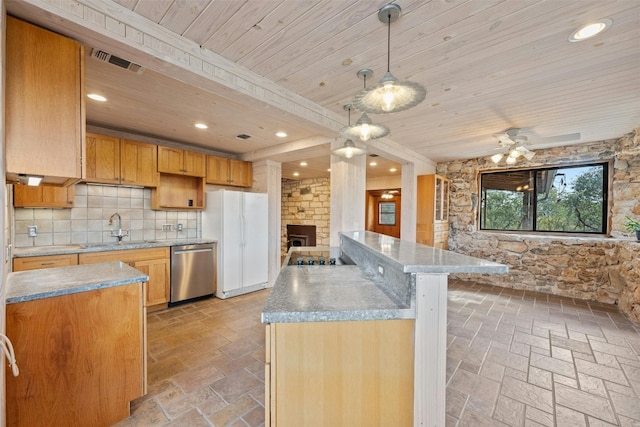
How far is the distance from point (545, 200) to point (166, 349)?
19.4ft

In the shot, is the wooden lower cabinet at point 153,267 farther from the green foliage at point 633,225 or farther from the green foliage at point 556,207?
the green foliage at point 633,225

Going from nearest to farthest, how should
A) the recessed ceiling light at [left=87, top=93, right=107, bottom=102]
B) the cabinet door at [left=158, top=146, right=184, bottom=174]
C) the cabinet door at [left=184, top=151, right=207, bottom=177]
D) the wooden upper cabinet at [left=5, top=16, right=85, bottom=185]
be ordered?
the wooden upper cabinet at [left=5, top=16, right=85, bottom=185], the recessed ceiling light at [left=87, top=93, right=107, bottom=102], the cabinet door at [left=158, top=146, right=184, bottom=174], the cabinet door at [left=184, top=151, right=207, bottom=177]

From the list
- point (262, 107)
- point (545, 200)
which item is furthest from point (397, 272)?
point (545, 200)

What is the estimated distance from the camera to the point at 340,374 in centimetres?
118

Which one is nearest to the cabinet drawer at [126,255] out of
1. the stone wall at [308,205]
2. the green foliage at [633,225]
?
the stone wall at [308,205]

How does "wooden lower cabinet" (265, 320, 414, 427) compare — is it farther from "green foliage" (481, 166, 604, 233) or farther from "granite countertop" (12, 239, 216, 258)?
"green foliage" (481, 166, 604, 233)

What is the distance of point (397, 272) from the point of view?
51.6 inches

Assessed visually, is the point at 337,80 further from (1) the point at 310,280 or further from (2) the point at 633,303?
(2) the point at 633,303

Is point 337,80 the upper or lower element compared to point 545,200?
upper

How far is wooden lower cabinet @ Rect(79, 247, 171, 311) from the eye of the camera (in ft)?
10.4

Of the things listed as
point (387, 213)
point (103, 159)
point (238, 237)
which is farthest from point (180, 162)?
point (387, 213)

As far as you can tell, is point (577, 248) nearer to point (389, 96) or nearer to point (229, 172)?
point (389, 96)

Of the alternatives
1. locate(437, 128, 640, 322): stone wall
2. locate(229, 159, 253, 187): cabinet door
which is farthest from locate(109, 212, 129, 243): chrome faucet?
locate(437, 128, 640, 322): stone wall

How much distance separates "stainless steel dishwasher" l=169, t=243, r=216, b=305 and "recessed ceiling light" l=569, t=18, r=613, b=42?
13.9 feet
